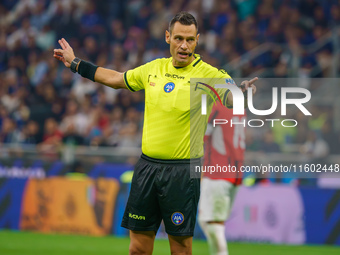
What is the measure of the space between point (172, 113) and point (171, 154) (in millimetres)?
341

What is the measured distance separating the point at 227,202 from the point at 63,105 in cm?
785

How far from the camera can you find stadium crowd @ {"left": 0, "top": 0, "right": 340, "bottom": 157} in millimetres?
13047

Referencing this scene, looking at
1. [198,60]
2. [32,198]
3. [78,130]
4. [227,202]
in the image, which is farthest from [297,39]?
[198,60]

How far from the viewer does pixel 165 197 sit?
5.25m

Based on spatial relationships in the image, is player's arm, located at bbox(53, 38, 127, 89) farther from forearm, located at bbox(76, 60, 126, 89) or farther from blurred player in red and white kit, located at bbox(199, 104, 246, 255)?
blurred player in red and white kit, located at bbox(199, 104, 246, 255)

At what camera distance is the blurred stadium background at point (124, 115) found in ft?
35.2

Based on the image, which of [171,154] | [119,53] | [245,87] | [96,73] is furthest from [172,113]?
[119,53]

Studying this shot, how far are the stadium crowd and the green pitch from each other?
1.83 meters

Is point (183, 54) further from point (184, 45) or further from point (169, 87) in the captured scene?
point (169, 87)

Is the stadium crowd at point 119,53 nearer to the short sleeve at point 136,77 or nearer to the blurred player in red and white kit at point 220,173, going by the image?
the blurred player in red and white kit at point 220,173

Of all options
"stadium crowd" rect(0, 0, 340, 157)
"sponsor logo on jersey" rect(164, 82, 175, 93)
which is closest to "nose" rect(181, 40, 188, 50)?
"sponsor logo on jersey" rect(164, 82, 175, 93)

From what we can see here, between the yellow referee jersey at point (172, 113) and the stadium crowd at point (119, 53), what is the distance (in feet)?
19.5

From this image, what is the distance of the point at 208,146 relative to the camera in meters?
7.40

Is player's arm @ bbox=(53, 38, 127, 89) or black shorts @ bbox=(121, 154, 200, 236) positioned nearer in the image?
black shorts @ bbox=(121, 154, 200, 236)
